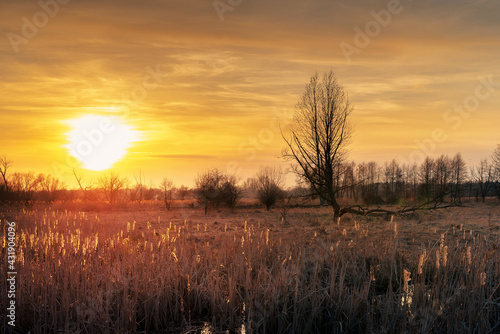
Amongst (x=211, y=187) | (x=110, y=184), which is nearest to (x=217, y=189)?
(x=211, y=187)

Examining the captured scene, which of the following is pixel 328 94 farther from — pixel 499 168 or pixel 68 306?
pixel 499 168

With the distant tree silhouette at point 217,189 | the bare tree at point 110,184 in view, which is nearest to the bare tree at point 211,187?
the distant tree silhouette at point 217,189

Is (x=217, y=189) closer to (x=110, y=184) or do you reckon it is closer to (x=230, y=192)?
(x=230, y=192)

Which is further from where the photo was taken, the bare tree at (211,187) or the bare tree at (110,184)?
the bare tree at (110,184)

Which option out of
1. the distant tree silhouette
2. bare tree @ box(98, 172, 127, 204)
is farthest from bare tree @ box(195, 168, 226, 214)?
bare tree @ box(98, 172, 127, 204)

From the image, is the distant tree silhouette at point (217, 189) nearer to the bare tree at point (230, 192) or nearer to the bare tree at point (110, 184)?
the bare tree at point (230, 192)

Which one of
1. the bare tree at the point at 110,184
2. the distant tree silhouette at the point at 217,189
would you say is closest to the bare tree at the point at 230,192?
the distant tree silhouette at the point at 217,189

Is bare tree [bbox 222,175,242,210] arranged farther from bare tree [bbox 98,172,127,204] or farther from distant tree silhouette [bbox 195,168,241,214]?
bare tree [bbox 98,172,127,204]

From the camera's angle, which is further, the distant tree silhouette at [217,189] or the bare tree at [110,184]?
the bare tree at [110,184]

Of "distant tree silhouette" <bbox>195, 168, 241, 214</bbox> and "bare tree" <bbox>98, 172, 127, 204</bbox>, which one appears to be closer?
"distant tree silhouette" <bbox>195, 168, 241, 214</bbox>

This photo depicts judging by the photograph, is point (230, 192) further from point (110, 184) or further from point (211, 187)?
point (110, 184)

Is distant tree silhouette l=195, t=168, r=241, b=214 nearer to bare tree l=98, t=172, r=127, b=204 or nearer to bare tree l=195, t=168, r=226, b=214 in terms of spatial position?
bare tree l=195, t=168, r=226, b=214

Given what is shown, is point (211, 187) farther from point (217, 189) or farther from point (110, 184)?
point (110, 184)

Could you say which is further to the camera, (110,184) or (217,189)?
(110,184)
